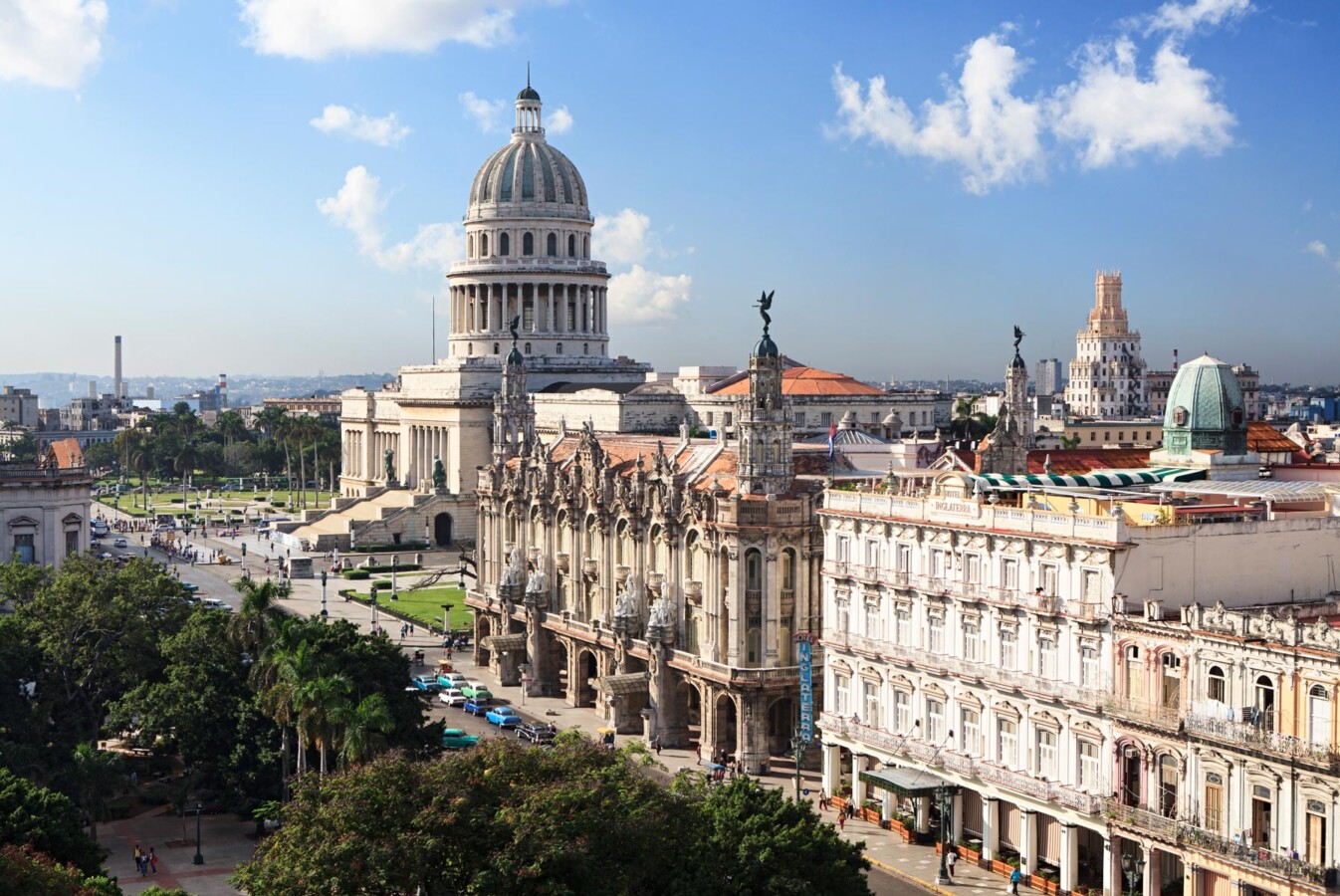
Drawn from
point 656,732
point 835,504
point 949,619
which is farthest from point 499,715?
point 949,619

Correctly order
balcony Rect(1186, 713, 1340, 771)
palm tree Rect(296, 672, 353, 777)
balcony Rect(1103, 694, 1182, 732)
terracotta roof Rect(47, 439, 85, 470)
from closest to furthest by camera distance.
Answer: balcony Rect(1186, 713, 1340, 771) < balcony Rect(1103, 694, 1182, 732) < palm tree Rect(296, 672, 353, 777) < terracotta roof Rect(47, 439, 85, 470)

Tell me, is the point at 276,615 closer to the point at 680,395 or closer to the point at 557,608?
the point at 557,608

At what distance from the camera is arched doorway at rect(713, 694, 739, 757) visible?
281ft

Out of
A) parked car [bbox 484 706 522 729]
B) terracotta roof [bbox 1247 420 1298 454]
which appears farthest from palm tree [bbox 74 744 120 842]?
terracotta roof [bbox 1247 420 1298 454]

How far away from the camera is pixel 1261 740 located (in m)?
54.2

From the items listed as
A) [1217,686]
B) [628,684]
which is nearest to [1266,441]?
[628,684]

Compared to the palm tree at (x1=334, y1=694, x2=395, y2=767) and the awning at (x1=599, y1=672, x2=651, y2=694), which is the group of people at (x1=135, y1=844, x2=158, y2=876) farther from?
the awning at (x1=599, y1=672, x2=651, y2=694)

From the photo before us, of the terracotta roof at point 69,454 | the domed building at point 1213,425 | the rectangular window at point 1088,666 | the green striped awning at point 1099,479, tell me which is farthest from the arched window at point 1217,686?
the terracotta roof at point 69,454

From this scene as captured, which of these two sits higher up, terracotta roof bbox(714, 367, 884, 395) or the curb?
terracotta roof bbox(714, 367, 884, 395)

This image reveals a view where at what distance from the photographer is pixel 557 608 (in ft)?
345

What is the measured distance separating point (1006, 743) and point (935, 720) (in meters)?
4.83

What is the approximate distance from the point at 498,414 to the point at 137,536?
90825mm

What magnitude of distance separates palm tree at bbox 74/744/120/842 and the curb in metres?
31.8

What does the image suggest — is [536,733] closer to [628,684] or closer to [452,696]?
[628,684]
